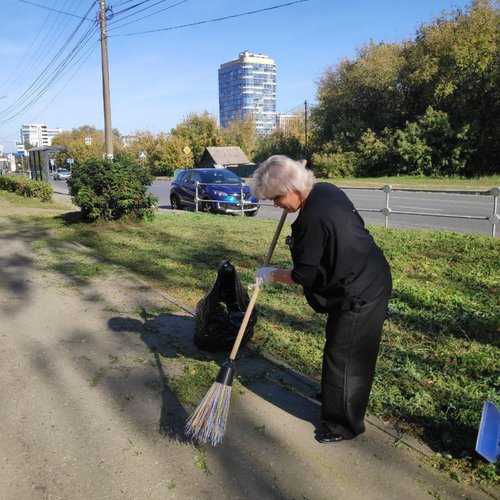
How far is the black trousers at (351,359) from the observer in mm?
2830

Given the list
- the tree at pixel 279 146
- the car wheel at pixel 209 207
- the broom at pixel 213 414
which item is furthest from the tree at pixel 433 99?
the broom at pixel 213 414

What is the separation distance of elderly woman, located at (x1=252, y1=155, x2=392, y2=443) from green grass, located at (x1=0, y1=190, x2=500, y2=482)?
1.70 feet

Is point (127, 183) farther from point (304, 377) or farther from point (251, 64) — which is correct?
point (251, 64)

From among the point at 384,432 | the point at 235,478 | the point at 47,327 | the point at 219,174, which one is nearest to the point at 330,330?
the point at 384,432

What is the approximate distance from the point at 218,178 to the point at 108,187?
5.48 m

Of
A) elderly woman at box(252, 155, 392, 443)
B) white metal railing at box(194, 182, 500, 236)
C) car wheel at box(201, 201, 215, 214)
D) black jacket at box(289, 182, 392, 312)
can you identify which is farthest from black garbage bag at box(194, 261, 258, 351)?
car wheel at box(201, 201, 215, 214)

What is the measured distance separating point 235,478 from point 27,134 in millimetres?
135861

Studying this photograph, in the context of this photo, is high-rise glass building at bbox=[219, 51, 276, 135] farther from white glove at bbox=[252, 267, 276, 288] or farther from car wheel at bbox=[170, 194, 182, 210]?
white glove at bbox=[252, 267, 276, 288]

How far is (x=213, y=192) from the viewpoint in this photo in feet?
50.5

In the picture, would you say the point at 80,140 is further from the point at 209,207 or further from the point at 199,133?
the point at 209,207

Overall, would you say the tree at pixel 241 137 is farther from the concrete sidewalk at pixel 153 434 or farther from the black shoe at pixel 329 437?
the black shoe at pixel 329 437

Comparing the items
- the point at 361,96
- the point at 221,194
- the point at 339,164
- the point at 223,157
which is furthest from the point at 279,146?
the point at 221,194

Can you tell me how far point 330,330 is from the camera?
9.52ft

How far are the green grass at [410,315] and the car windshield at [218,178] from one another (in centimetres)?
583
